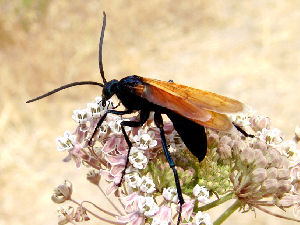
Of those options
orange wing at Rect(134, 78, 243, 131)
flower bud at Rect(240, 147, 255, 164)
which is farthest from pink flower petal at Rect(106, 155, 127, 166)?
flower bud at Rect(240, 147, 255, 164)

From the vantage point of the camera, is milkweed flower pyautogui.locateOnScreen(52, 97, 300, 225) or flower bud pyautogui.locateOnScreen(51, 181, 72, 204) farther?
flower bud pyautogui.locateOnScreen(51, 181, 72, 204)

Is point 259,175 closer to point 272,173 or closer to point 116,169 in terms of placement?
point 272,173

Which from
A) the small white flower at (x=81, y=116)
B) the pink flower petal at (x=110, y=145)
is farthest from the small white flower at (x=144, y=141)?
the small white flower at (x=81, y=116)

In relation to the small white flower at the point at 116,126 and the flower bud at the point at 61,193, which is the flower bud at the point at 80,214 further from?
the small white flower at the point at 116,126

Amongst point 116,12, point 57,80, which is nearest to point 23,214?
point 57,80

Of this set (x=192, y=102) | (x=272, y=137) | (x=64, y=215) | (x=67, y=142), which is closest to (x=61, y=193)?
(x=64, y=215)

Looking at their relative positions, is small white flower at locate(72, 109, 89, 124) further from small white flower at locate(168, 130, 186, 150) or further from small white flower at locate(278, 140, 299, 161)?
small white flower at locate(278, 140, 299, 161)
